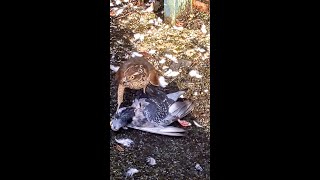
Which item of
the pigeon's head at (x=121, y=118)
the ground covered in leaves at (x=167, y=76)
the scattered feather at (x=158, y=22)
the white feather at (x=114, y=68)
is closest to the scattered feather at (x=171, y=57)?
the ground covered in leaves at (x=167, y=76)

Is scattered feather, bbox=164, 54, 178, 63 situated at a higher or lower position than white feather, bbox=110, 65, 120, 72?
higher

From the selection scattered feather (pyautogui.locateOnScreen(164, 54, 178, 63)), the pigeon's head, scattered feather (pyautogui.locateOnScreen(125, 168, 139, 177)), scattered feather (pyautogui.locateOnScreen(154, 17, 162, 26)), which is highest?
scattered feather (pyautogui.locateOnScreen(154, 17, 162, 26))

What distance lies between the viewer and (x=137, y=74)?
9.74 ft

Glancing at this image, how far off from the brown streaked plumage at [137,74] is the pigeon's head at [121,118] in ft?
0.37

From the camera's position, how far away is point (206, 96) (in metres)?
2.95

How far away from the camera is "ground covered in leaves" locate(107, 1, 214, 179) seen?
2.88 m

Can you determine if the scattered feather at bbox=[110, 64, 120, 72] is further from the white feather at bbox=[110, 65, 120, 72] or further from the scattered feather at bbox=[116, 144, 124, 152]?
the scattered feather at bbox=[116, 144, 124, 152]

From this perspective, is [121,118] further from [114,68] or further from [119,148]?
[114,68]

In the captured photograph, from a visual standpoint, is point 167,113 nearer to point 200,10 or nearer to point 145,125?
point 145,125

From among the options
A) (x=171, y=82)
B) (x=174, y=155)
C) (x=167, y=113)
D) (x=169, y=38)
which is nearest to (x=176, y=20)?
(x=169, y=38)

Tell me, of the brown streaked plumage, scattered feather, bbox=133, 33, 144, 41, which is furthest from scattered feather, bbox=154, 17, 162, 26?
the brown streaked plumage

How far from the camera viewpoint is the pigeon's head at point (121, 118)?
291cm

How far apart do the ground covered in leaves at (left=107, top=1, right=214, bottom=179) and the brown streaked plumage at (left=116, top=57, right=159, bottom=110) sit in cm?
4
